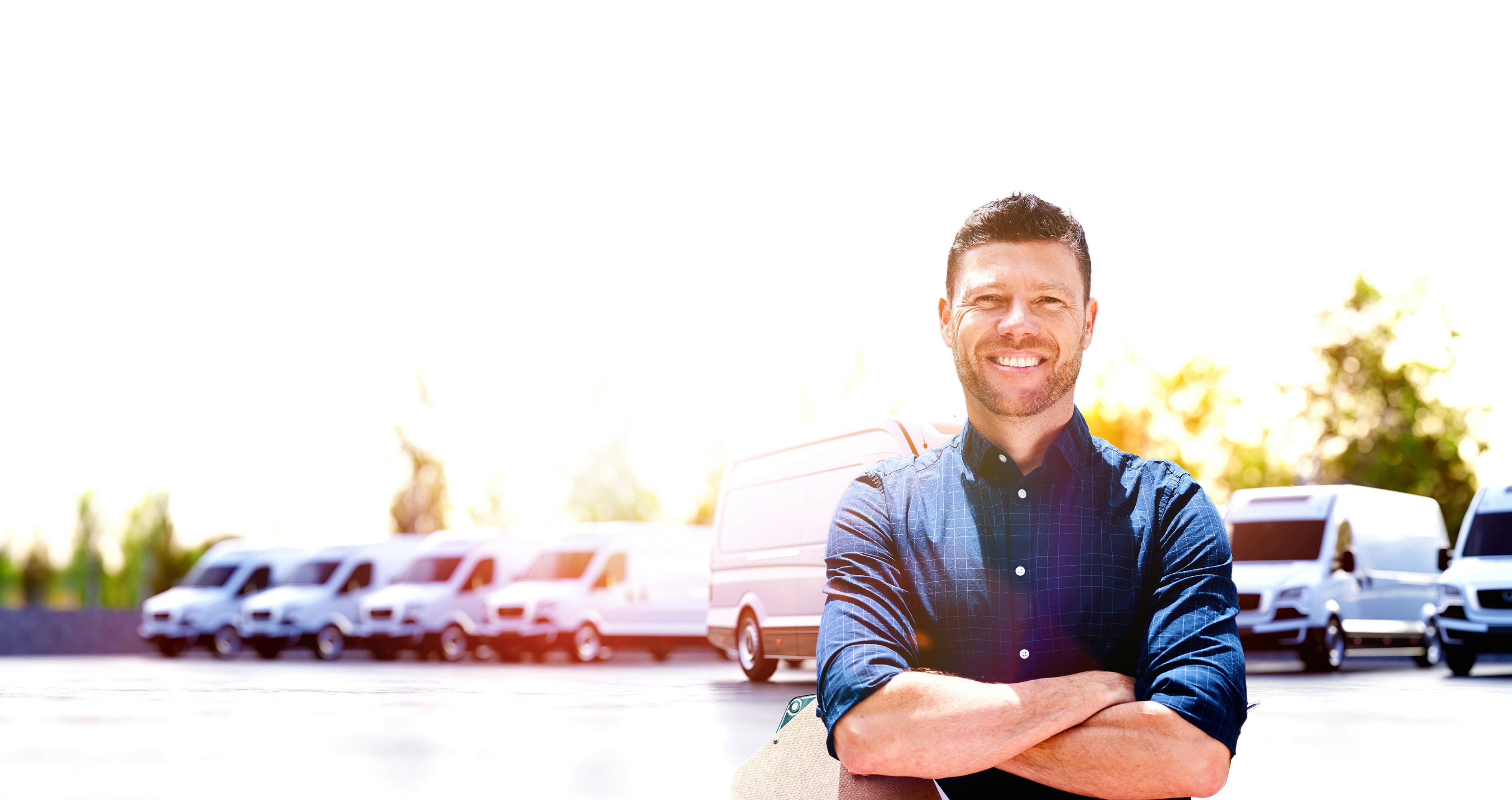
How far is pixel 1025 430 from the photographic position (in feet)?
8.96

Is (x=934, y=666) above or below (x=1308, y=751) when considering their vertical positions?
above

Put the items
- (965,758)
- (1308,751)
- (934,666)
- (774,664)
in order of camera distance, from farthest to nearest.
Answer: (774,664) → (1308,751) → (934,666) → (965,758)

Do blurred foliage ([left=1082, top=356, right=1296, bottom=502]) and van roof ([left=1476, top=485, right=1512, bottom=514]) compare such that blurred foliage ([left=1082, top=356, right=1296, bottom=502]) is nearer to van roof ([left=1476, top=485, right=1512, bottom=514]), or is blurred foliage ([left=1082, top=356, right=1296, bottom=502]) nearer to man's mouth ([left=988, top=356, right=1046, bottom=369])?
van roof ([left=1476, top=485, right=1512, bottom=514])

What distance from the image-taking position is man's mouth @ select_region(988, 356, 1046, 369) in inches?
107

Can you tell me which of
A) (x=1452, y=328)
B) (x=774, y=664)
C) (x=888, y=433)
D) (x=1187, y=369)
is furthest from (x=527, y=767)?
(x=1452, y=328)

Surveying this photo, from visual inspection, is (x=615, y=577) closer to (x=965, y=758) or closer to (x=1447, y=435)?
(x=965, y=758)

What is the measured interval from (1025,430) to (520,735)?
9.64 meters

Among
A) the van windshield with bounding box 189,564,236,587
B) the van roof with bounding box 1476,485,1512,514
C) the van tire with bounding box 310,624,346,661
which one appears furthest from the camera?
the van windshield with bounding box 189,564,236,587

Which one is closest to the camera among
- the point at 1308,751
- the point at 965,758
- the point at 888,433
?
the point at 965,758

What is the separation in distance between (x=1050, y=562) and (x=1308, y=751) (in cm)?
846

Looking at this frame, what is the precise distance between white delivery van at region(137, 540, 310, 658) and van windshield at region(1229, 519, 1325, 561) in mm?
19545

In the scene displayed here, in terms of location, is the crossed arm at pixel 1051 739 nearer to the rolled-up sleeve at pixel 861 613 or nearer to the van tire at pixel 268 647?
the rolled-up sleeve at pixel 861 613

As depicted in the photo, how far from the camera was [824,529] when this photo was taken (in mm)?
16656

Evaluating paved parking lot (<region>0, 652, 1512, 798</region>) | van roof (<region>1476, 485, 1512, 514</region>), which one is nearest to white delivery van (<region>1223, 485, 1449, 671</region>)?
paved parking lot (<region>0, 652, 1512, 798</region>)
